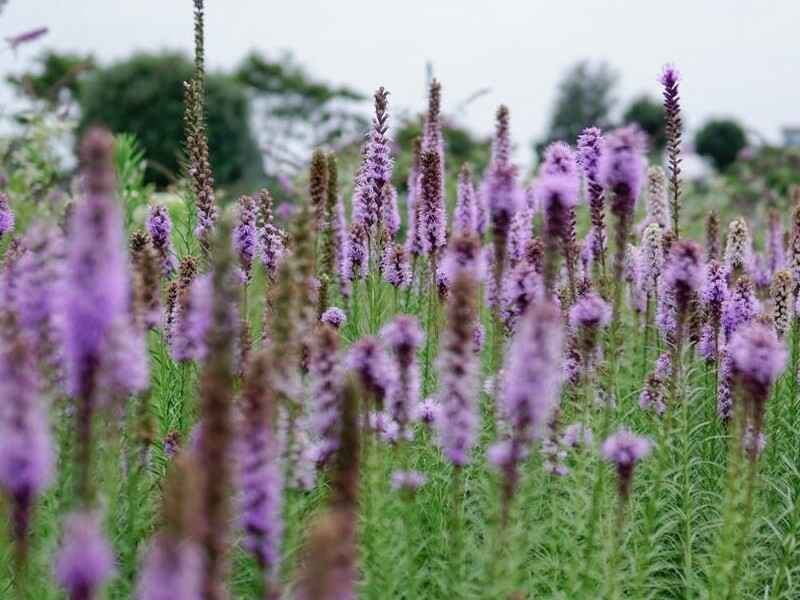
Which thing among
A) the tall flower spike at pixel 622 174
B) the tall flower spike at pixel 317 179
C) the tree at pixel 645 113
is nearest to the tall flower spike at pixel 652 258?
the tall flower spike at pixel 317 179

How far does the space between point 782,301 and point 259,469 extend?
350cm

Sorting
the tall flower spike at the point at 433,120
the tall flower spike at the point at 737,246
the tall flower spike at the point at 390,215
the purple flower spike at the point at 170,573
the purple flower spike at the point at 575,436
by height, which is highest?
the tall flower spike at the point at 433,120

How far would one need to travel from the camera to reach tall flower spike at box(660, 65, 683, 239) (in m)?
4.51

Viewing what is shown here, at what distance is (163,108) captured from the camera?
23.7 m

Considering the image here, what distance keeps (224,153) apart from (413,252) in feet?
57.9

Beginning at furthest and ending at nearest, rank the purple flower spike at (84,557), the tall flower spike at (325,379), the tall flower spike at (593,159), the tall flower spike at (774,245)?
the tall flower spike at (774,245)
the tall flower spike at (593,159)
the tall flower spike at (325,379)
the purple flower spike at (84,557)

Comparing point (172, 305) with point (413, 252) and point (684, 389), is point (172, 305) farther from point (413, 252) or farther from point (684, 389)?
point (684, 389)

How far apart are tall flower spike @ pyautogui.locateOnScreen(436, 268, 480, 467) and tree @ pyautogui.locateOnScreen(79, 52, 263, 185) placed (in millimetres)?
20304

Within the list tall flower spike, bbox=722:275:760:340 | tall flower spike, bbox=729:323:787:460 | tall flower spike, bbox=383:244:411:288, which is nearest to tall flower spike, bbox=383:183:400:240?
tall flower spike, bbox=383:244:411:288

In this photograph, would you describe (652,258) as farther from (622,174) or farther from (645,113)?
(645,113)

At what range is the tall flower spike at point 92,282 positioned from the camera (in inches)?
66.4

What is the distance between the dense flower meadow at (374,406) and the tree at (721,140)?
150ft

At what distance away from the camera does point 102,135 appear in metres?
1.73

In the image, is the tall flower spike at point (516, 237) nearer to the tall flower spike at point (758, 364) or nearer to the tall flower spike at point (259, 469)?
the tall flower spike at point (758, 364)
